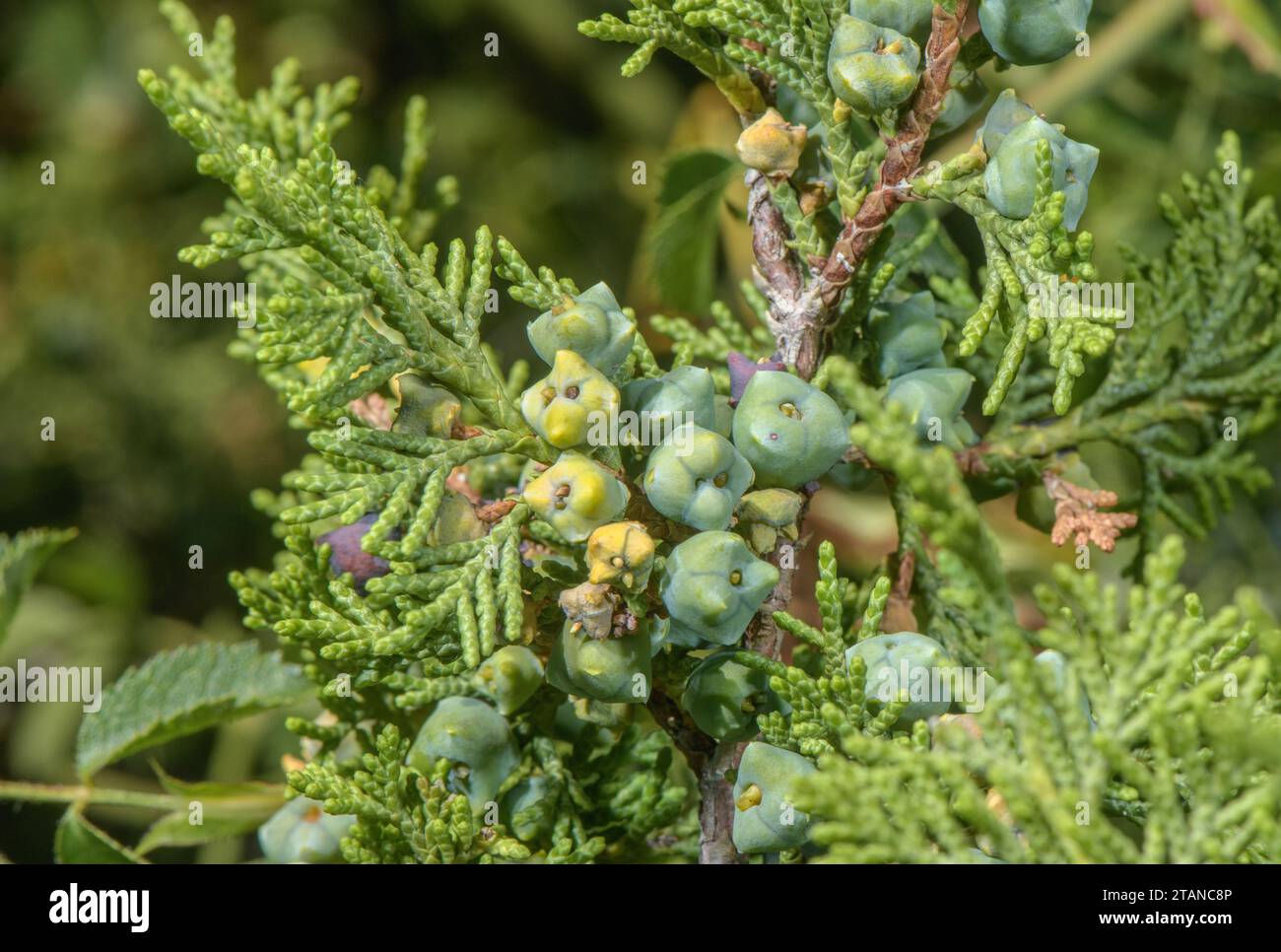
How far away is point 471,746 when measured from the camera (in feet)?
3.65

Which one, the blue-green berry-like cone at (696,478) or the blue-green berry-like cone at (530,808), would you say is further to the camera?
the blue-green berry-like cone at (530,808)

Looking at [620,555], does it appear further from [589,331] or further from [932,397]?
[932,397]

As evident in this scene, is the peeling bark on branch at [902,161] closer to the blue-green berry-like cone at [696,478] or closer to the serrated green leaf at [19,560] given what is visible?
the blue-green berry-like cone at [696,478]

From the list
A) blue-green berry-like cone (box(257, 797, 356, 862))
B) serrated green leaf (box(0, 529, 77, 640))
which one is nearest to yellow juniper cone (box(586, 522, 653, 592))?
blue-green berry-like cone (box(257, 797, 356, 862))

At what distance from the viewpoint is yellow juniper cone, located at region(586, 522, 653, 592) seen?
97 centimetres

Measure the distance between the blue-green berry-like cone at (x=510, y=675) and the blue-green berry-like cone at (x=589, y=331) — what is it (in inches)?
10.3

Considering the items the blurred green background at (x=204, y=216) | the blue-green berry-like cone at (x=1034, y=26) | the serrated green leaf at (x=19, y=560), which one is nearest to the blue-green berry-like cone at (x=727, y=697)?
the blue-green berry-like cone at (x=1034, y=26)

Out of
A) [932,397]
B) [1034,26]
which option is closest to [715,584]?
[932,397]

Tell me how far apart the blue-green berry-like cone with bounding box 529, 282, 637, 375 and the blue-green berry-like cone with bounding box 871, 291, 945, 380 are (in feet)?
0.88

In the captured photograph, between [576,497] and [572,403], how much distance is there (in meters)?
0.07

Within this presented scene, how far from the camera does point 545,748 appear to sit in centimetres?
119

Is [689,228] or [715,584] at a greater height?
[689,228]

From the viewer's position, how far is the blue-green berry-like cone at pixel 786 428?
1.01 m
